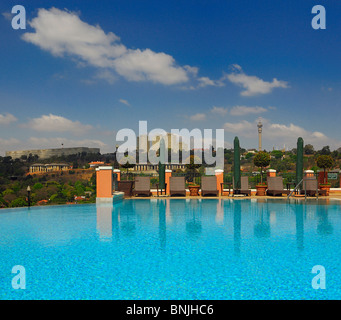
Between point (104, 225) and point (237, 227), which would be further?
point (104, 225)

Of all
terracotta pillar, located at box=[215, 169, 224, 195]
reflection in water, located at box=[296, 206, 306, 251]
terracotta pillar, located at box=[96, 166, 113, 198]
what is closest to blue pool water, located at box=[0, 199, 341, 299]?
reflection in water, located at box=[296, 206, 306, 251]

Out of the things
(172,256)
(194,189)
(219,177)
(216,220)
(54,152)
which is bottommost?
(216,220)

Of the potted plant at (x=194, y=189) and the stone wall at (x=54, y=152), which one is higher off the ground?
the stone wall at (x=54, y=152)

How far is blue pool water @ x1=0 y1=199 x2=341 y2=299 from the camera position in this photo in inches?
139

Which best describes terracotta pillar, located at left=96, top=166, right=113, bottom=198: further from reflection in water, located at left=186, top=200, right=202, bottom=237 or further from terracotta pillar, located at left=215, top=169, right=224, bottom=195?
terracotta pillar, located at left=215, top=169, right=224, bottom=195

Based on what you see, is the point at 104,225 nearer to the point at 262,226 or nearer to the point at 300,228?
the point at 262,226

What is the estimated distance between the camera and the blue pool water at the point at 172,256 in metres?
3.54

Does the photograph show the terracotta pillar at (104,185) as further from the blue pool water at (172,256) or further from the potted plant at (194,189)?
the potted plant at (194,189)

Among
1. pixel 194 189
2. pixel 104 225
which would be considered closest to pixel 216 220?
pixel 104 225

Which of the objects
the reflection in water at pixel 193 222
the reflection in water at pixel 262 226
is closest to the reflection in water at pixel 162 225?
the reflection in water at pixel 193 222

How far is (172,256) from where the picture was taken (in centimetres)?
491

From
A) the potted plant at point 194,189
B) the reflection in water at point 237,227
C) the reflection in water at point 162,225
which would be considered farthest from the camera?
the potted plant at point 194,189

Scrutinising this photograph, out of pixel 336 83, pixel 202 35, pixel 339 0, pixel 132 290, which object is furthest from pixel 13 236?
pixel 336 83
